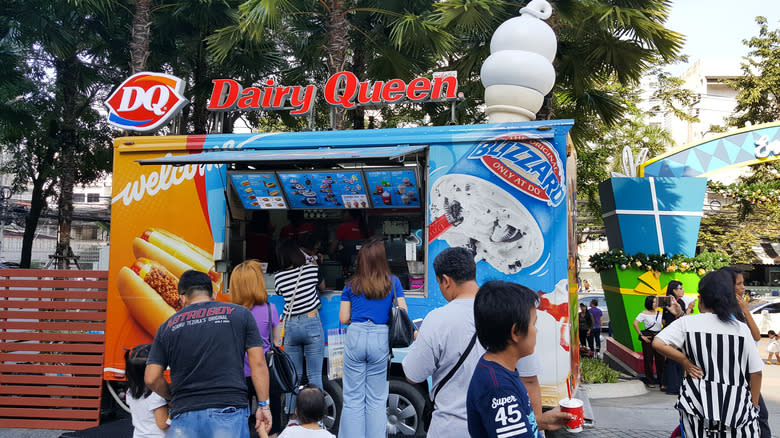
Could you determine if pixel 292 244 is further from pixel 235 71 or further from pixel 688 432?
pixel 235 71

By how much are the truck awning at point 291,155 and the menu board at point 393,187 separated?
58 centimetres

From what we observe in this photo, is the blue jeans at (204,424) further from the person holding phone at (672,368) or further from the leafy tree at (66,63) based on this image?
the leafy tree at (66,63)

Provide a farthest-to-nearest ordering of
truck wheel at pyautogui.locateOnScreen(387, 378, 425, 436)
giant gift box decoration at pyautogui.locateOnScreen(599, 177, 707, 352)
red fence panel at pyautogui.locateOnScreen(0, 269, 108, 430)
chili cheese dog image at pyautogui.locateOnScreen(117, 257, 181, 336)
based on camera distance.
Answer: giant gift box decoration at pyautogui.locateOnScreen(599, 177, 707, 352)
red fence panel at pyautogui.locateOnScreen(0, 269, 108, 430)
chili cheese dog image at pyautogui.locateOnScreen(117, 257, 181, 336)
truck wheel at pyautogui.locateOnScreen(387, 378, 425, 436)

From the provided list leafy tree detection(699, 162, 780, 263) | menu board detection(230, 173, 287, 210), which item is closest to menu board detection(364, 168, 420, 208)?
menu board detection(230, 173, 287, 210)

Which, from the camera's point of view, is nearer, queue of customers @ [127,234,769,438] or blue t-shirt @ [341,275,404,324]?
queue of customers @ [127,234,769,438]

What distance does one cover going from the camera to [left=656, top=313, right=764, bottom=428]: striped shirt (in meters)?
3.67

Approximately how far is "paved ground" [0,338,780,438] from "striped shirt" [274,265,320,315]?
290cm

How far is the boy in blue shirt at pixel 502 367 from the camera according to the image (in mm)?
2195

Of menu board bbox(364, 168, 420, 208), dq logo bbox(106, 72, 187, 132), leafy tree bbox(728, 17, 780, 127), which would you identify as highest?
leafy tree bbox(728, 17, 780, 127)

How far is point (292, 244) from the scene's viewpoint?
5773mm

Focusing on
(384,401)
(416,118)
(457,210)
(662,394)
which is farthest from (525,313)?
(416,118)

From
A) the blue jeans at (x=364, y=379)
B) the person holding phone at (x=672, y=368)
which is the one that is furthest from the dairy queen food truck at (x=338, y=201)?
the person holding phone at (x=672, y=368)

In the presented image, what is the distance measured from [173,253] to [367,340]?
2.62 meters

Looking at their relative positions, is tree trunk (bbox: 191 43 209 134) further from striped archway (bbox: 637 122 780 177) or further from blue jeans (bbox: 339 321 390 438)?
blue jeans (bbox: 339 321 390 438)
